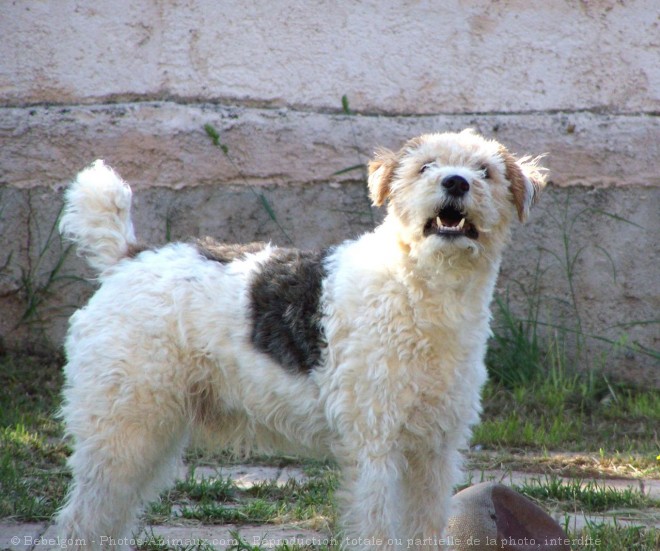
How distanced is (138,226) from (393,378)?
3.11 meters

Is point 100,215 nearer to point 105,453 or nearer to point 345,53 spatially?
point 105,453

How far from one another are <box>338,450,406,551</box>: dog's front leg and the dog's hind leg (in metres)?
0.77

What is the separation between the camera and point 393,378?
148 inches

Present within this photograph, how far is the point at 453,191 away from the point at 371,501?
1195 mm

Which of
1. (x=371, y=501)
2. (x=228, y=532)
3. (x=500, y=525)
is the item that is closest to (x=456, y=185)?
(x=371, y=501)

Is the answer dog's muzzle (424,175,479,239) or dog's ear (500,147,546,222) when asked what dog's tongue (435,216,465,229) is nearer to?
dog's muzzle (424,175,479,239)

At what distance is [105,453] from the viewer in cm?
383

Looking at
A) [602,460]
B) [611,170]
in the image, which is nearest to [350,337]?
[602,460]

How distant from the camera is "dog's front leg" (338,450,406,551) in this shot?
3693 millimetres

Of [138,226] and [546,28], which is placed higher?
[546,28]

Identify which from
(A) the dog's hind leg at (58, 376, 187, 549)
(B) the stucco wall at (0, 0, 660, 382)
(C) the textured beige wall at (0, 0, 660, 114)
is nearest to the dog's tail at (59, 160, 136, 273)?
(A) the dog's hind leg at (58, 376, 187, 549)

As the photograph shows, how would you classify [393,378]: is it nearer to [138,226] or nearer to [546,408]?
[546,408]

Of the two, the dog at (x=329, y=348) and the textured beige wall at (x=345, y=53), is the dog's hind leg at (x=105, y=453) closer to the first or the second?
the dog at (x=329, y=348)

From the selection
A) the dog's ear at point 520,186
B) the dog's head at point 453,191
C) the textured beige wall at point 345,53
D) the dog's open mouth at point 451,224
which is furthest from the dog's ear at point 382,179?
the textured beige wall at point 345,53
